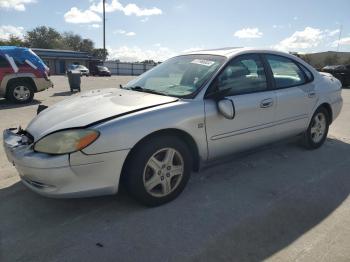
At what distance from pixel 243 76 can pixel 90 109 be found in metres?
1.79

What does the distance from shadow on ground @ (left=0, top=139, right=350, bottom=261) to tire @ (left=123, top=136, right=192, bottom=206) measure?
0.13 meters

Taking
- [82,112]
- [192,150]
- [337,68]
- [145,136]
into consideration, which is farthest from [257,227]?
[337,68]

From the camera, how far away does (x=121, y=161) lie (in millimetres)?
2988

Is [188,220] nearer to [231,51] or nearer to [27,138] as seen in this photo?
[27,138]

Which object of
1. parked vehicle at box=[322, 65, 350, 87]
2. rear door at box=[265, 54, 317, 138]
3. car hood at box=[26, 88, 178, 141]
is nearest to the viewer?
car hood at box=[26, 88, 178, 141]

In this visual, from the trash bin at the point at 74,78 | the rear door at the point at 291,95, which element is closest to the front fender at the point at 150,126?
the rear door at the point at 291,95

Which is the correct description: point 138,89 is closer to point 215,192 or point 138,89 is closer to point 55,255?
point 215,192

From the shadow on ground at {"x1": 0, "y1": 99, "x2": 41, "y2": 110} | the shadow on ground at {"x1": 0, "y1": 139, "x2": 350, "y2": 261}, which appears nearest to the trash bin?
the shadow on ground at {"x1": 0, "y1": 99, "x2": 41, "y2": 110}

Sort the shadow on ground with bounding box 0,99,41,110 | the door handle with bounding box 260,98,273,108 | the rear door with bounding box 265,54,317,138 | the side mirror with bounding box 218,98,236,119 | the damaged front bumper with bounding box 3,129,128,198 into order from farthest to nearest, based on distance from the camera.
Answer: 1. the shadow on ground with bounding box 0,99,41,110
2. the rear door with bounding box 265,54,317,138
3. the door handle with bounding box 260,98,273,108
4. the side mirror with bounding box 218,98,236,119
5. the damaged front bumper with bounding box 3,129,128,198

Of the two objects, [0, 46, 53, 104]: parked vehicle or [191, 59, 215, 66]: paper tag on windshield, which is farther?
[0, 46, 53, 104]: parked vehicle

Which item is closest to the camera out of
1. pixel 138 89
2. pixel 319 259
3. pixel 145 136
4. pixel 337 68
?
pixel 319 259

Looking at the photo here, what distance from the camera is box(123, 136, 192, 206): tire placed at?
3092 millimetres

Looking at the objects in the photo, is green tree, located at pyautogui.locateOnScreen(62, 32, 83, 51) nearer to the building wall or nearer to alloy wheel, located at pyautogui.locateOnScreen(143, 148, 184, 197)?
the building wall

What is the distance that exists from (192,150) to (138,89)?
1039 mm
